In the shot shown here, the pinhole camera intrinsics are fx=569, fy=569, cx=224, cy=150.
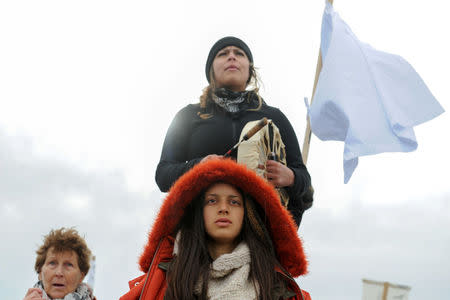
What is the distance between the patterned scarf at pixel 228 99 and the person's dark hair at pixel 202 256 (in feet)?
2.53

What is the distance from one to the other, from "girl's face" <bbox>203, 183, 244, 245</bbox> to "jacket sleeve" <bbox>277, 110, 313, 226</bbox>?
0.47 metres

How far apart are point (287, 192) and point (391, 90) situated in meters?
3.38

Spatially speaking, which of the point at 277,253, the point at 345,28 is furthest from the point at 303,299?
the point at 345,28

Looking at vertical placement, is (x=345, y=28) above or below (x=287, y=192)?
above

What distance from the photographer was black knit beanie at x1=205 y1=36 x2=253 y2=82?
443cm

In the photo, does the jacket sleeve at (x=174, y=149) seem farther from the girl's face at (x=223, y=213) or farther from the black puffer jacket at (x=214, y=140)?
the girl's face at (x=223, y=213)

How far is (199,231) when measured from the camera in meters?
→ 3.53

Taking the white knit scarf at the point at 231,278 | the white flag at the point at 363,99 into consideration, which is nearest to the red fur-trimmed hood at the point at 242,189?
the white knit scarf at the point at 231,278

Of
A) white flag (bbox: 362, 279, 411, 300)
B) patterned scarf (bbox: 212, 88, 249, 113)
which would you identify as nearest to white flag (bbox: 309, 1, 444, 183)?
white flag (bbox: 362, 279, 411, 300)

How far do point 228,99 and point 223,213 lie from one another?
3.22 feet

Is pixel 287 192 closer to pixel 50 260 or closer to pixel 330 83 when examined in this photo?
pixel 50 260

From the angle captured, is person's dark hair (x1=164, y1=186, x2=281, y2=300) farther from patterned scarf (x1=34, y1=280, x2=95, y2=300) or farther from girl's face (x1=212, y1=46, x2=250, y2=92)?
patterned scarf (x1=34, y1=280, x2=95, y2=300)

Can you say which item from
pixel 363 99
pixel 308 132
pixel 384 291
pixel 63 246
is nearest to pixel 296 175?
pixel 384 291

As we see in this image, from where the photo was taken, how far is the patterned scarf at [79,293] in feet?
13.6
